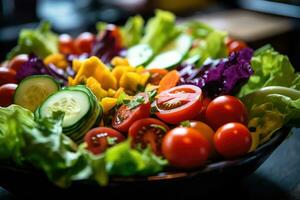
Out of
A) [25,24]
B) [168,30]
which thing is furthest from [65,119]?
[25,24]

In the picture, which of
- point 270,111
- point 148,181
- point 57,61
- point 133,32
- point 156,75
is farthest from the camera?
point 133,32

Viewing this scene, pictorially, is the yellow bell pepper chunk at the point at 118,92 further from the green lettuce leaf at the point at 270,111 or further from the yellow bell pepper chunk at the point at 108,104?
the green lettuce leaf at the point at 270,111

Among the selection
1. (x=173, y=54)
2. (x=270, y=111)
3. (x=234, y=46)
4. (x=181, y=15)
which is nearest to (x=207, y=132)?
(x=270, y=111)

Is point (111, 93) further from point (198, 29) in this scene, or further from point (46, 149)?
point (198, 29)

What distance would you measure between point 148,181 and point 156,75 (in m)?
0.49

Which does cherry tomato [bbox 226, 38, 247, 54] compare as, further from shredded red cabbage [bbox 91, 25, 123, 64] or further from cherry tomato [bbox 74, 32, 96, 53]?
cherry tomato [bbox 74, 32, 96, 53]

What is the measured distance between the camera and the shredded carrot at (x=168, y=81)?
1.17 metres

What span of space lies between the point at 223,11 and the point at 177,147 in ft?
8.20

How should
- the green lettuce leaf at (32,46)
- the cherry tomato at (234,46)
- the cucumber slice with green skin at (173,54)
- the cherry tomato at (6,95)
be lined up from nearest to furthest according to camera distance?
1. the cherry tomato at (6,95)
2. the cucumber slice with green skin at (173,54)
3. the cherry tomato at (234,46)
4. the green lettuce leaf at (32,46)

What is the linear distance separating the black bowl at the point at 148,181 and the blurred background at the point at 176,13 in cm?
173

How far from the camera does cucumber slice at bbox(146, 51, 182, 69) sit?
137 centimetres

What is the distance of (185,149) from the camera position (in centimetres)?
85

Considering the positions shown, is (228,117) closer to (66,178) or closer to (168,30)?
(66,178)

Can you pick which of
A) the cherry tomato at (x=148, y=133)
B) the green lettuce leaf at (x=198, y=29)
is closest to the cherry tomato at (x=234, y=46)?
the green lettuce leaf at (x=198, y=29)
